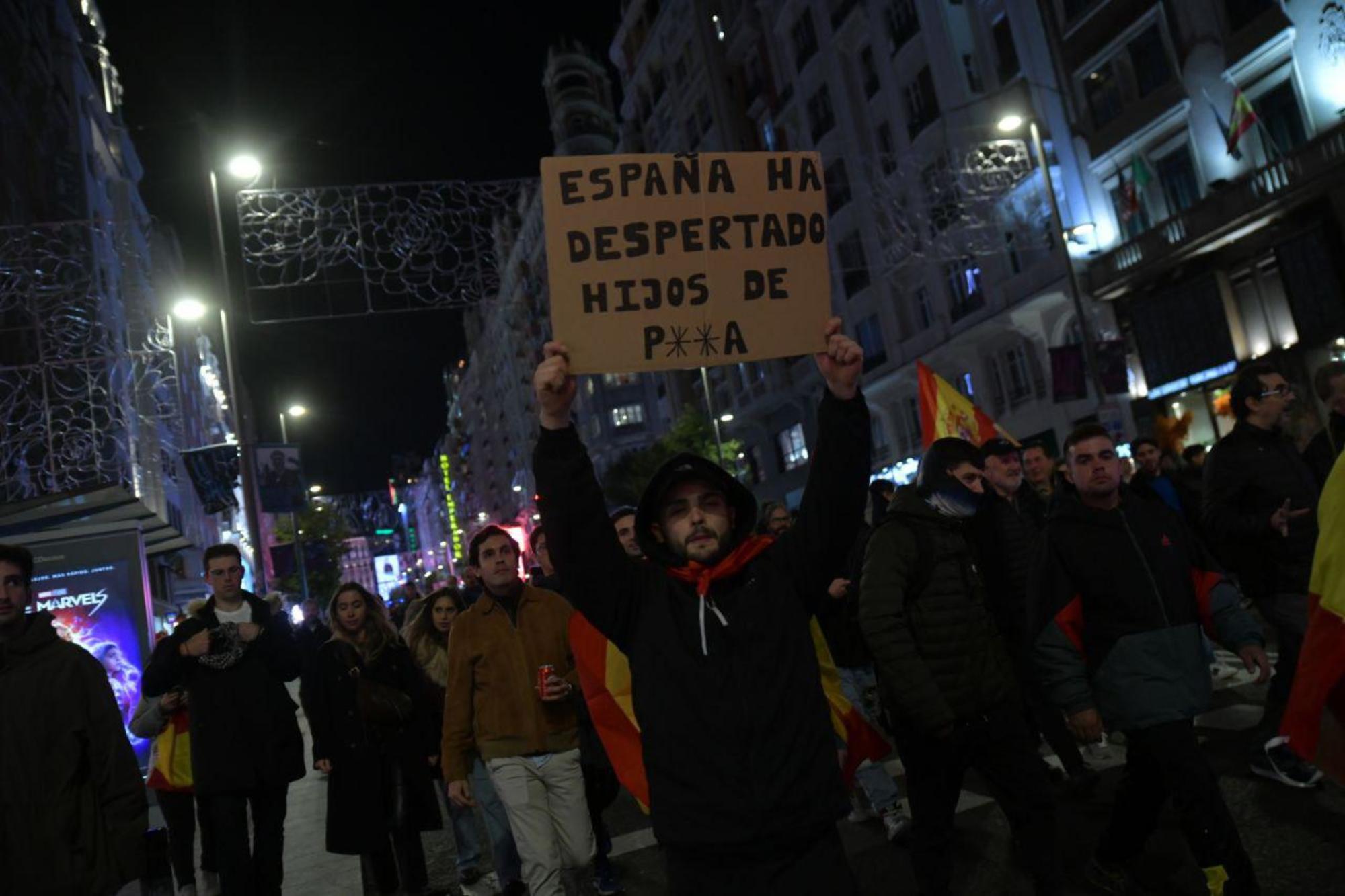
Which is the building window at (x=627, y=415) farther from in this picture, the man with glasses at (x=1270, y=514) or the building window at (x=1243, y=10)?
the man with glasses at (x=1270, y=514)

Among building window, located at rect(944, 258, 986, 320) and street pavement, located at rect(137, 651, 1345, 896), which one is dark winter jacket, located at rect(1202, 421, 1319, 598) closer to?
street pavement, located at rect(137, 651, 1345, 896)

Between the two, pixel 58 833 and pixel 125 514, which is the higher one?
pixel 125 514

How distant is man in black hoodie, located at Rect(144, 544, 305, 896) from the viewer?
18.8ft

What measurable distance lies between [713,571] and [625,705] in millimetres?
719

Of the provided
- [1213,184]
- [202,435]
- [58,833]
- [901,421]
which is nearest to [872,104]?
[901,421]

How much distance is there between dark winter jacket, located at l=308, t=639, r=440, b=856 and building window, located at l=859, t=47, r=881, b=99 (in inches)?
1233

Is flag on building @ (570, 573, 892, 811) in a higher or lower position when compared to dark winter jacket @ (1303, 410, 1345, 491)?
lower

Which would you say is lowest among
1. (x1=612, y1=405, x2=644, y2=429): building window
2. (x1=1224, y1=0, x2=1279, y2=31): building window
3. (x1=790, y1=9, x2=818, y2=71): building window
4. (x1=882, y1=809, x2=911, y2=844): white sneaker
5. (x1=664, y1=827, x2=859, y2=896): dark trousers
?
(x1=882, y1=809, x2=911, y2=844): white sneaker

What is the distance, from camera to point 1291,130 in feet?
68.0

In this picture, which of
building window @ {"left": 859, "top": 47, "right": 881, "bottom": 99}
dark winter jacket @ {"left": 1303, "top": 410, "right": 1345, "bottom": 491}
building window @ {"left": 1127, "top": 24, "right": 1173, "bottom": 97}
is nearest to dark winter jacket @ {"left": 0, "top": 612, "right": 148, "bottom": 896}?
dark winter jacket @ {"left": 1303, "top": 410, "right": 1345, "bottom": 491}

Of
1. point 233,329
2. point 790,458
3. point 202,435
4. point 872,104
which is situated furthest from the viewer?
point 202,435

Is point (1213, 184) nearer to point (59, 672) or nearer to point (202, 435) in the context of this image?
point (59, 672)

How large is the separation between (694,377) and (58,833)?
5410 cm

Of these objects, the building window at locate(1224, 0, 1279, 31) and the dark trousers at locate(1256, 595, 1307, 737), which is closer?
the dark trousers at locate(1256, 595, 1307, 737)
